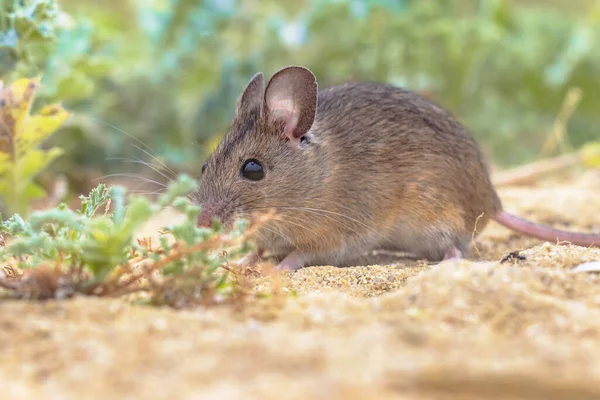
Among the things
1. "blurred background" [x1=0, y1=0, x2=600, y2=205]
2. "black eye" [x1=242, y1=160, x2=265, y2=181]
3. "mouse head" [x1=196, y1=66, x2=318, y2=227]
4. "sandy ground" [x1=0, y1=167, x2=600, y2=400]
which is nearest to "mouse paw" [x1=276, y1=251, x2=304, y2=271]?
"mouse head" [x1=196, y1=66, x2=318, y2=227]

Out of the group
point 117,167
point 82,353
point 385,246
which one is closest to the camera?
point 82,353

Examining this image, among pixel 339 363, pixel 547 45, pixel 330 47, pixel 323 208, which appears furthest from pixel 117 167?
pixel 339 363

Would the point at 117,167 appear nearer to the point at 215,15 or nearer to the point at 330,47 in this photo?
the point at 215,15

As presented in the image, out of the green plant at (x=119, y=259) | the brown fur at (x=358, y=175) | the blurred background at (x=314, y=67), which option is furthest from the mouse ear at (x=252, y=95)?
the blurred background at (x=314, y=67)

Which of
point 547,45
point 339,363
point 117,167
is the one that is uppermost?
point 547,45

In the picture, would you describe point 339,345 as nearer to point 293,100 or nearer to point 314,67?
point 293,100

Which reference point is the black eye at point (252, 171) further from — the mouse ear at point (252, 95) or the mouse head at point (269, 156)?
the mouse ear at point (252, 95)

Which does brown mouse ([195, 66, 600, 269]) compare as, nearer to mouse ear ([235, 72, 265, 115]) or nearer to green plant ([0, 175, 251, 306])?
mouse ear ([235, 72, 265, 115])
